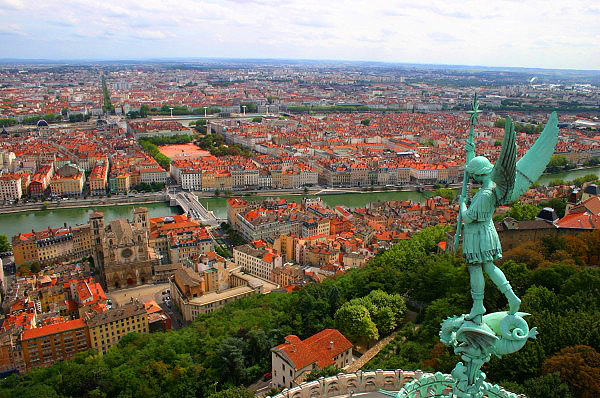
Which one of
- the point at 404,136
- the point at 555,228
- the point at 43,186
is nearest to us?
the point at 555,228

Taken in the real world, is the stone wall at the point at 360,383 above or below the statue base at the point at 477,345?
below

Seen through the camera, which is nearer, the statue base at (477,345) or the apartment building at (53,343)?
the statue base at (477,345)

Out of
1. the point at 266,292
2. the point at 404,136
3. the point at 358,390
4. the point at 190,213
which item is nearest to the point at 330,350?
the point at 358,390

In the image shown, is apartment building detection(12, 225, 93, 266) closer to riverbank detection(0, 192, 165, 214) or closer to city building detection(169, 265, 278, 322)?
city building detection(169, 265, 278, 322)

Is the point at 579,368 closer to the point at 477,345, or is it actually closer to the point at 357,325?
the point at 477,345

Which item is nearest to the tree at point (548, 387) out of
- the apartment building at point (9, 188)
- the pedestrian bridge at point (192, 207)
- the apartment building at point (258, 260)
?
the apartment building at point (258, 260)

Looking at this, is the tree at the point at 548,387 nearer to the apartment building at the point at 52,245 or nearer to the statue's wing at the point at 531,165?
the statue's wing at the point at 531,165

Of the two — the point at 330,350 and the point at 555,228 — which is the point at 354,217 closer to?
the point at 555,228
